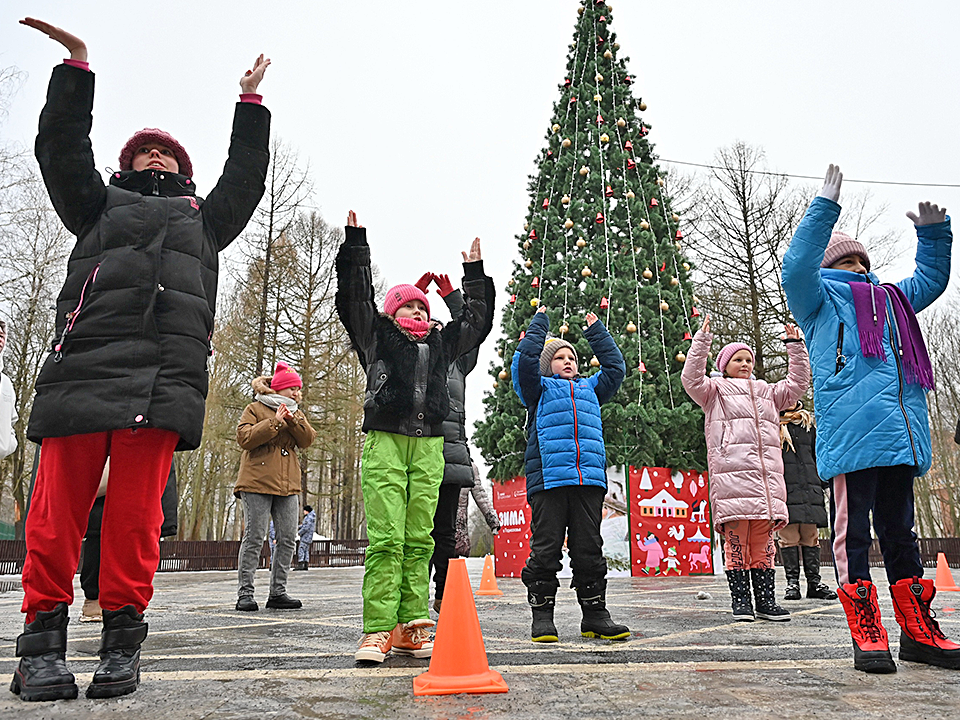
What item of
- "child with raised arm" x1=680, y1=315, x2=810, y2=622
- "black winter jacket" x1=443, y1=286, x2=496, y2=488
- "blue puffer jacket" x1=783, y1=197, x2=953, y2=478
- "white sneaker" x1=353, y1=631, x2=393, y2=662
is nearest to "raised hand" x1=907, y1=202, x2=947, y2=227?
"blue puffer jacket" x1=783, y1=197, x2=953, y2=478

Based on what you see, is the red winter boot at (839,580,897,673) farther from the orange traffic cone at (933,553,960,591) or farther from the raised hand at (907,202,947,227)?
the orange traffic cone at (933,553,960,591)

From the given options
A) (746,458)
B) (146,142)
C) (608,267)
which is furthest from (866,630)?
(608,267)

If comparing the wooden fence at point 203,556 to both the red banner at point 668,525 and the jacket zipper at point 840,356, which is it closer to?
Result: the red banner at point 668,525

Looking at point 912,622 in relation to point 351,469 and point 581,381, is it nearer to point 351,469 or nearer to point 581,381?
point 581,381

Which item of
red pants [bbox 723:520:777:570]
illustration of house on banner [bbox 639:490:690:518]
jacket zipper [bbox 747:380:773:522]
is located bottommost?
red pants [bbox 723:520:777:570]

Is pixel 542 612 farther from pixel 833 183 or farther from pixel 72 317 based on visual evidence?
pixel 72 317

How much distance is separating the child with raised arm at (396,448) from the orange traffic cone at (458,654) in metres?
0.61

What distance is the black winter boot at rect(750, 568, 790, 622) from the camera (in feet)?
18.6

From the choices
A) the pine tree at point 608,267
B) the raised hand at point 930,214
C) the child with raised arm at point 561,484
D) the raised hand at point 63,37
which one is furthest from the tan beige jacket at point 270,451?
the pine tree at point 608,267

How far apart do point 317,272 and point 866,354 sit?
73.2 ft

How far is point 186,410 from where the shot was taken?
122 inches

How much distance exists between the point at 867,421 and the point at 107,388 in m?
3.37

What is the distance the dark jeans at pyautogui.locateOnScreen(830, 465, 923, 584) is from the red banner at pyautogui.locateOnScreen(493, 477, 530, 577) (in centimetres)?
912

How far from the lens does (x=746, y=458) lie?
240 inches
